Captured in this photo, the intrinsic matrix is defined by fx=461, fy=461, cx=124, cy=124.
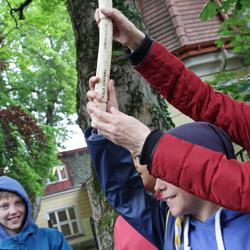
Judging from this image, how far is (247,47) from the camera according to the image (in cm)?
484

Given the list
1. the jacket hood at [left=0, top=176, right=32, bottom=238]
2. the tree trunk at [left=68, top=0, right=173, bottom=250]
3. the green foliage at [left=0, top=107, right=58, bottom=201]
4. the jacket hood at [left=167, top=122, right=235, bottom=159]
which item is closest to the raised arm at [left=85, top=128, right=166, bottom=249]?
the jacket hood at [left=167, top=122, right=235, bottom=159]

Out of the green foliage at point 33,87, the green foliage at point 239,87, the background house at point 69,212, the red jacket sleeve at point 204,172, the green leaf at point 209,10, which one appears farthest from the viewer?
the background house at point 69,212

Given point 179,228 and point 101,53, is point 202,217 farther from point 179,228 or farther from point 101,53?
point 101,53

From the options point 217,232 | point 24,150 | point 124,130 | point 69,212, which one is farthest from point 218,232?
point 69,212

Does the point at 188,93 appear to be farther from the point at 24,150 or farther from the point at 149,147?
the point at 24,150

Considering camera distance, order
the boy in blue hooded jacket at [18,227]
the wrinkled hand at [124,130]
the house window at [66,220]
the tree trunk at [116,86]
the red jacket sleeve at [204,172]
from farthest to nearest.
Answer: the house window at [66,220] < the boy in blue hooded jacket at [18,227] < the tree trunk at [116,86] < the wrinkled hand at [124,130] < the red jacket sleeve at [204,172]

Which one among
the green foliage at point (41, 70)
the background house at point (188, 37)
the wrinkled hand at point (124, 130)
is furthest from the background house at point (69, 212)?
the wrinkled hand at point (124, 130)

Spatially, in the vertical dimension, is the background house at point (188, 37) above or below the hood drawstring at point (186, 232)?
above

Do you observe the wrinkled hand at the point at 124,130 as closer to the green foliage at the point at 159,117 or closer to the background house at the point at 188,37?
the green foliage at the point at 159,117

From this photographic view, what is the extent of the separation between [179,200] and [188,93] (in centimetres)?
62

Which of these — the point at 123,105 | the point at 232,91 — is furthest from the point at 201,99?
the point at 232,91

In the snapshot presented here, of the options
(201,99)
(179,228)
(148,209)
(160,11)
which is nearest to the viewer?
(179,228)

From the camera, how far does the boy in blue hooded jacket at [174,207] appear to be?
5.07 ft

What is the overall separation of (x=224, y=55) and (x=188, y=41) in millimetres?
838
